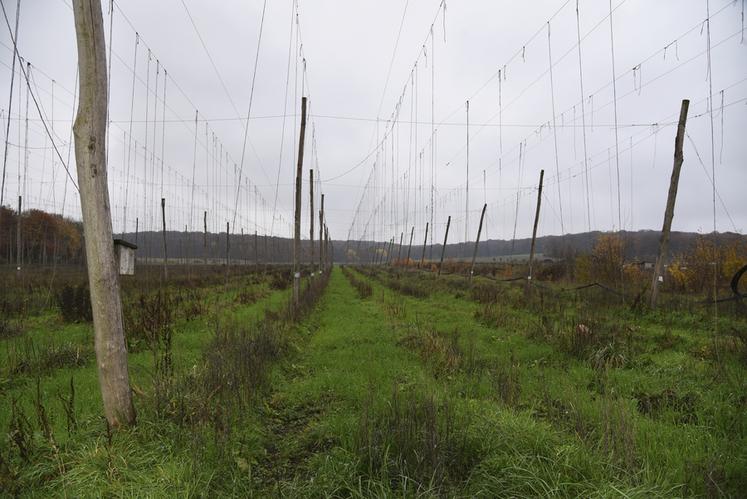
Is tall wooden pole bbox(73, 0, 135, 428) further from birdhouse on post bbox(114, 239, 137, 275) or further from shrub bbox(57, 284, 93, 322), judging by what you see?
birdhouse on post bbox(114, 239, 137, 275)

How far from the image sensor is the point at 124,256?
1969 centimetres

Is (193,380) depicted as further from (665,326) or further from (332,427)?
(665,326)

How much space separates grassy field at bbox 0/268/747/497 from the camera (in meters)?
2.77

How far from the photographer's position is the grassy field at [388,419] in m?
2.77

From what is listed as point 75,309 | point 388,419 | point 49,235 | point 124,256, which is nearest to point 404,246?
point 124,256

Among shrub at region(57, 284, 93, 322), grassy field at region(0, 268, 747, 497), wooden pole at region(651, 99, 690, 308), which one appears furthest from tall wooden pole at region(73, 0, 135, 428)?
wooden pole at region(651, 99, 690, 308)

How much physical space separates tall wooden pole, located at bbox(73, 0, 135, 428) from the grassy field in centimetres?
35

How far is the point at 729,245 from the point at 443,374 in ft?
62.3

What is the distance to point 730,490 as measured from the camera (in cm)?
282

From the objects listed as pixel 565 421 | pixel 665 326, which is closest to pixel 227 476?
pixel 565 421

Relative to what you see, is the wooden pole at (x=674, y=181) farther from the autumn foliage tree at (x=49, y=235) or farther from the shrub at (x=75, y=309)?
the autumn foliage tree at (x=49, y=235)

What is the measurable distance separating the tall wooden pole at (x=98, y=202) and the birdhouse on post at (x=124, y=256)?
17464mm

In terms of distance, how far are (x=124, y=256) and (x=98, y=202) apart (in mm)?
19576

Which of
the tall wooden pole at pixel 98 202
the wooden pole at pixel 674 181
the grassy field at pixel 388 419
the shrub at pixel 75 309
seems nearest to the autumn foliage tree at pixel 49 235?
the shrub at pixel 75 309
